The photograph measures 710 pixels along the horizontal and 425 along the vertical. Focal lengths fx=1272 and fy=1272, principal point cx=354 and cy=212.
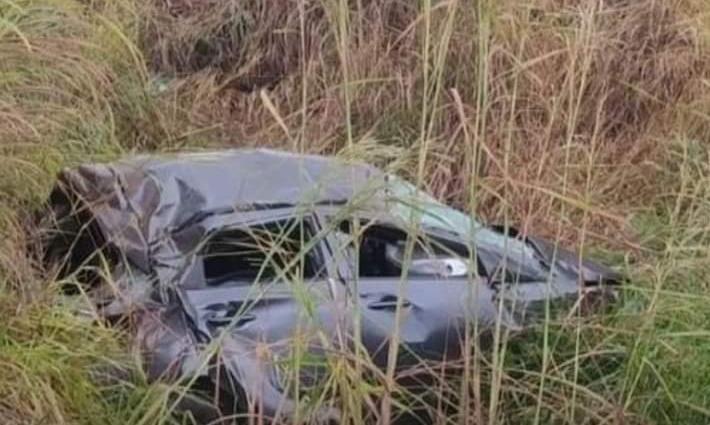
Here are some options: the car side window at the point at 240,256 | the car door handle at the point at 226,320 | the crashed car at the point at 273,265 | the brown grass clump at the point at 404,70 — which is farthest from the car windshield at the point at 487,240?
the brown grass clump at the point at 404,70

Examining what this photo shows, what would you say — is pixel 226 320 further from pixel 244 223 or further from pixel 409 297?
pixel 409 297

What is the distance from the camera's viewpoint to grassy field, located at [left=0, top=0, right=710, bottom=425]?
9.46 feet

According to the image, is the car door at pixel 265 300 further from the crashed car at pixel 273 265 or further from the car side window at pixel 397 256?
the car side window at pixel 397 256

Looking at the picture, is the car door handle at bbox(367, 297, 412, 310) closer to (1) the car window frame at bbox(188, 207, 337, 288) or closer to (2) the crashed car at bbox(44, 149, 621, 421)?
(2) the crashed car at bbox(44, 149, 621, 421)

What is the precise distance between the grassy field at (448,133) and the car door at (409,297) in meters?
0.20

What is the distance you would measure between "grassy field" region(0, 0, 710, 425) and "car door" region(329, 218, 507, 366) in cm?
20

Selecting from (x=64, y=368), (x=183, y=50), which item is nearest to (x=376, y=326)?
(x=64, y=368)

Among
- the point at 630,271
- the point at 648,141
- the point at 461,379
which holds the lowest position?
the point at 648,141

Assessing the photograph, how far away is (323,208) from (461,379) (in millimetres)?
737

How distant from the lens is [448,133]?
4.67 m

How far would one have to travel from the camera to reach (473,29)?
6.13 m

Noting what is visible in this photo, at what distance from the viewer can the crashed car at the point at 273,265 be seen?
2.88 metres

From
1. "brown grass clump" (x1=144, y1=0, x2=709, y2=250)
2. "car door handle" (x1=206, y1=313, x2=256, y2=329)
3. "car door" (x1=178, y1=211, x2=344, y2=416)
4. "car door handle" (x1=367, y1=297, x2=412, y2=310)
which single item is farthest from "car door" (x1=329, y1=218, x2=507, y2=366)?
"brown grass clump" (x1=144, y1=0, x2=709, y2=250)

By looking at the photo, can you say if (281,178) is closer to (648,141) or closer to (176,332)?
(176,332)
